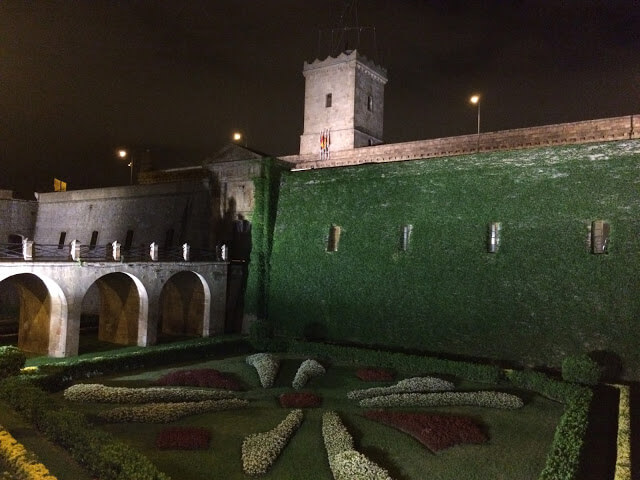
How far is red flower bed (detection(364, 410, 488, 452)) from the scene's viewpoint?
1377cm

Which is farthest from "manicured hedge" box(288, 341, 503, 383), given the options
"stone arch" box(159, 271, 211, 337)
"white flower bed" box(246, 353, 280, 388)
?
"stone arch" box(159, 271, 211, 337)

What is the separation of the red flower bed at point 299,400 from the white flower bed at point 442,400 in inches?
57.3

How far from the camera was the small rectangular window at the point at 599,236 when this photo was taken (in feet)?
68.5

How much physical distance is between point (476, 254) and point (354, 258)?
619 centimetres

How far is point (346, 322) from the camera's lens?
2639 centimetres

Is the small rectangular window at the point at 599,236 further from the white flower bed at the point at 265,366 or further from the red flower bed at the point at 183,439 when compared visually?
the red flower bed at the point at 183,439

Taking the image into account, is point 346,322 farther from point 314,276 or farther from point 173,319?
point 173,319

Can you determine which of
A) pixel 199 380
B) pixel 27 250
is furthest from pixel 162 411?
pixel 27 250

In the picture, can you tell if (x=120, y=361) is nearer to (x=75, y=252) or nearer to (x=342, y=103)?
(x=75, y=252)

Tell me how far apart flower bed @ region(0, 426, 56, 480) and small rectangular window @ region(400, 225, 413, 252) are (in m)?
18.2

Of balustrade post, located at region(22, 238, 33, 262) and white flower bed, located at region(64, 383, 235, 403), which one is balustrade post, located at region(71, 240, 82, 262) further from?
white flower bed, located at region(64, 383, 235, 403)

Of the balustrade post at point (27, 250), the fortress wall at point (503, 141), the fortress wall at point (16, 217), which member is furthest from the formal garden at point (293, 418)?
the fortress wall at point (16, 217)

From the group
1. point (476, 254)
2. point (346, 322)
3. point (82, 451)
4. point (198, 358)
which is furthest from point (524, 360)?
point (82, 451)

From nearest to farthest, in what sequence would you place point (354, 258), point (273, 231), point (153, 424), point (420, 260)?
point (153, 424), point (420, 260), point (354, 258), point (273, 231)
